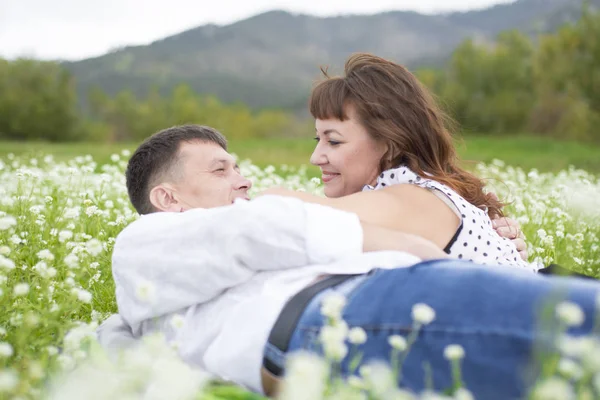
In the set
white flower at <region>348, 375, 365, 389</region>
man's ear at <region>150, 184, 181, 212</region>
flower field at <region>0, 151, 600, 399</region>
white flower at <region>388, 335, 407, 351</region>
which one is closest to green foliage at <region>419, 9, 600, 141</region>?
flower field at <region>0, 151, 600, 399</region>

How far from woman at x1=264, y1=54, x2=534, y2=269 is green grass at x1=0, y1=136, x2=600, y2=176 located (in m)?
11.9

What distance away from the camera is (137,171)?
4105 millimetres

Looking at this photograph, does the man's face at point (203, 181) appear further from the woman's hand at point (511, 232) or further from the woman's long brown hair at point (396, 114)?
the woman's hand at point (511, 232)

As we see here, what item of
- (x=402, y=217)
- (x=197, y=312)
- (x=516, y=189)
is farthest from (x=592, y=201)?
(x=516, y=189)

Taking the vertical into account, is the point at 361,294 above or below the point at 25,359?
above

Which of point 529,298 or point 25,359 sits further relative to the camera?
point 25,359

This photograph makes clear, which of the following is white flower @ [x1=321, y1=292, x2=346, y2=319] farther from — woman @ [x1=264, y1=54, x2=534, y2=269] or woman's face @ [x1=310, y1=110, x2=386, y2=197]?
woman's face @ [x1=310, y1=110, x2=386, y2=197]

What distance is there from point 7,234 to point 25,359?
2.33m

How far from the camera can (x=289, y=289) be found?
287 cm

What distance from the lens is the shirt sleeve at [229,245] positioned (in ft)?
9.21

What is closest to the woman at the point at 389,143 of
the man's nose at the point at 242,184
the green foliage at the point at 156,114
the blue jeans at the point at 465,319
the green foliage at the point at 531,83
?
the man's nose at the point at 242,184

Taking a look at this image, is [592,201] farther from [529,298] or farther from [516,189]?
[516,189]

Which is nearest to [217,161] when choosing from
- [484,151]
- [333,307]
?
[333,307]

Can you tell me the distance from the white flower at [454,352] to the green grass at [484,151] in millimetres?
13780
